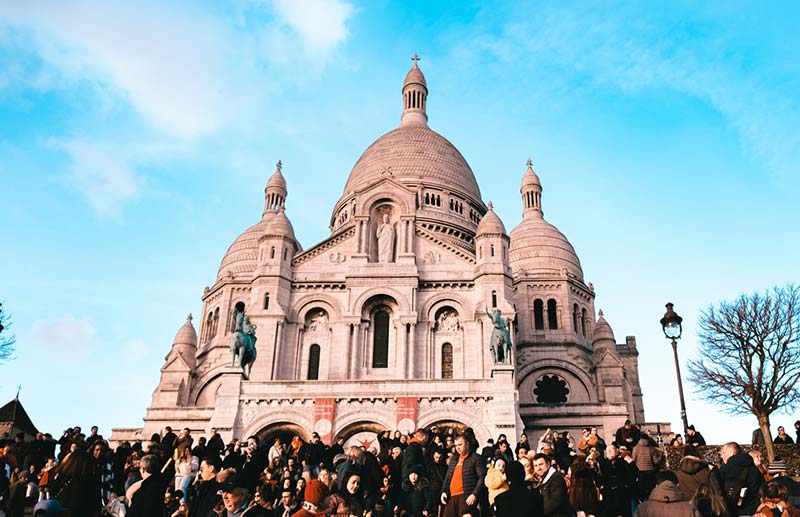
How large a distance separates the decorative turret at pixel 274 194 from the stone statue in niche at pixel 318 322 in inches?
681

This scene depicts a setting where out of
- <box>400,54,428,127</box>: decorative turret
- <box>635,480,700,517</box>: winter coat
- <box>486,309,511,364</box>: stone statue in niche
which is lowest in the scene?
<box>635,480,700,517</box>: winter coat

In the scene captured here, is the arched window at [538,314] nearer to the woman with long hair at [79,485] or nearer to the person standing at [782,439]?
the person standing at [782,439]

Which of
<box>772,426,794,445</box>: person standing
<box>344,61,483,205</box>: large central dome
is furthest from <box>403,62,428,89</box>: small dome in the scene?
<box>772,426,794,445</box>: person standing

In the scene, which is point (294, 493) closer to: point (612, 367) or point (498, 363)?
point (498, 363)

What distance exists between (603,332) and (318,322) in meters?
15.7

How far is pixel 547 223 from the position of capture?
166 ft

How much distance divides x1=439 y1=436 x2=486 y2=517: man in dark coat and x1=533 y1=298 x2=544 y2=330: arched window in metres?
32.5

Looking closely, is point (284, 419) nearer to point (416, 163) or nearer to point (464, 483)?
point (464, 483)

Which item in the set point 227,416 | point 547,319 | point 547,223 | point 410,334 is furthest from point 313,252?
point 547,223

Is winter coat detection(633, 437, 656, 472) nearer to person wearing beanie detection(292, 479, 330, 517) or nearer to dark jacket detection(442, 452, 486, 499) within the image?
dark jacket detection(442, 452, 486, 499)

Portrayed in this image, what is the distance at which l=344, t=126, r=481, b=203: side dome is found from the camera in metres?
53.9

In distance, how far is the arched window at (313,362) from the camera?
37188 mm

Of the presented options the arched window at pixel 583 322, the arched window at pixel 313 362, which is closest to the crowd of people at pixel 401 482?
the arched window at pixel 313 362

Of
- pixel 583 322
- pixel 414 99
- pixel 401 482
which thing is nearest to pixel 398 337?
pixel 583 322
